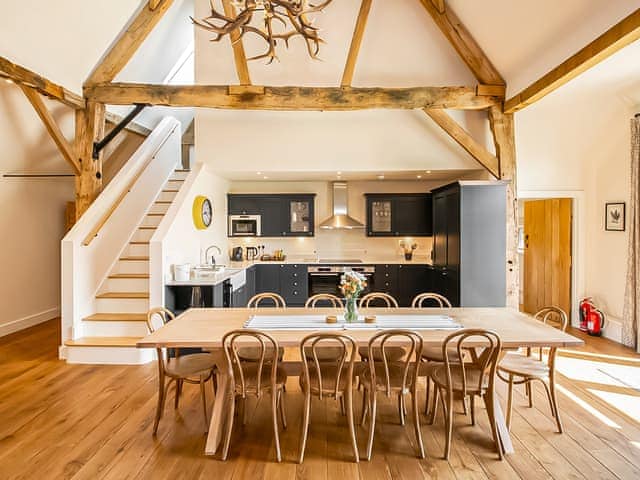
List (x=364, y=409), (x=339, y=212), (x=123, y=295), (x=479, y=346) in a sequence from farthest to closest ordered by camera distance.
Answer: (x=339, y=212) → (x=123, y=295) → (x=364, y=409) → (x=479, y=346)

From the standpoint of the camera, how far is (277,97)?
17.3ft

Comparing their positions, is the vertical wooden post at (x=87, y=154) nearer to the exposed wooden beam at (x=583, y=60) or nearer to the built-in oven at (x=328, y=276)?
the built-in oven at (x=328, y=276)

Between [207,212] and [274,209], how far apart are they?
1.56 meters

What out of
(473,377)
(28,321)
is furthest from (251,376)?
(28,321)

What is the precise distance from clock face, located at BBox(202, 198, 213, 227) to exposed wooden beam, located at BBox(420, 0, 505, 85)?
4.31 metres

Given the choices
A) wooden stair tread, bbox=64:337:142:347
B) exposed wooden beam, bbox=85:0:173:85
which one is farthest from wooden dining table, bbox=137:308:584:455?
exposed wooden beam, bbox=85:0:173:85

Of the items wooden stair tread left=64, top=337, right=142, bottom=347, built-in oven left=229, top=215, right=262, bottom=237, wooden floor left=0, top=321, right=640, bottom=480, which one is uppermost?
built-in oven left=229, top=215, right=262, bottom=237

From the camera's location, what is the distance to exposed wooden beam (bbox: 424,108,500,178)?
221 inches

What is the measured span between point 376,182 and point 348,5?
3.02 metres

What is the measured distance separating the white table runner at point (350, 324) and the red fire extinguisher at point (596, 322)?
3567 mm

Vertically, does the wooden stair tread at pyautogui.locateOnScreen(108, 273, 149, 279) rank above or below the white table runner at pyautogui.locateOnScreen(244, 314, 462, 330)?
above

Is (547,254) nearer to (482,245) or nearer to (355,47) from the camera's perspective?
(482,245)

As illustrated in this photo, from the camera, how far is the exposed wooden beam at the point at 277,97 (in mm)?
5215

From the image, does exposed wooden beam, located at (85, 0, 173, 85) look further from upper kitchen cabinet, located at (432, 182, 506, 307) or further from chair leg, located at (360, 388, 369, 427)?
chair leg, located at (360, 388, 369, 427)
